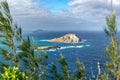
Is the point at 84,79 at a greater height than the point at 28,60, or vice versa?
the point at 28,60

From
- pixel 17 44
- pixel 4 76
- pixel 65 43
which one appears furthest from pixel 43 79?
pixel 65 43

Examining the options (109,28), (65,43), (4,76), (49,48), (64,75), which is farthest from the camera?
(65,43)

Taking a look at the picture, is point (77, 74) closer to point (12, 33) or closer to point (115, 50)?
point (115, 50)

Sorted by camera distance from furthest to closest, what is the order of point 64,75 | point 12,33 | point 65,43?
point 65,43
point 64,75
point 12,33

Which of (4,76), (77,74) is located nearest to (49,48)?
(77,74)

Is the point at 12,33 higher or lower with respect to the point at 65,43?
higher

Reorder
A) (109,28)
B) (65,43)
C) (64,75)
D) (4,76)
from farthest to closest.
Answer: (65,43) → (64,75) → (109,28) → (4,76)

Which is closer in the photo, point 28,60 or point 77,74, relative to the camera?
point 28,60

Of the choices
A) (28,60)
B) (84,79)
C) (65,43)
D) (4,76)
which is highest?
(4,76)

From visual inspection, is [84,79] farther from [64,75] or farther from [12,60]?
[12,60]
